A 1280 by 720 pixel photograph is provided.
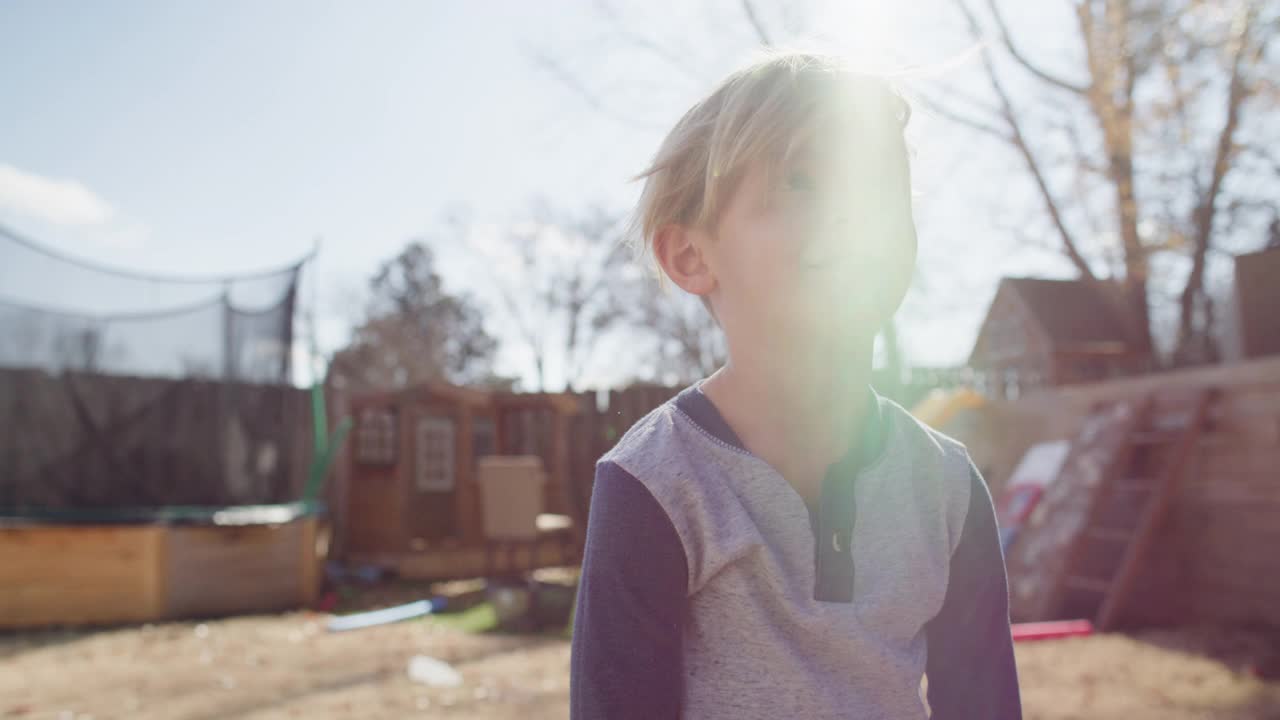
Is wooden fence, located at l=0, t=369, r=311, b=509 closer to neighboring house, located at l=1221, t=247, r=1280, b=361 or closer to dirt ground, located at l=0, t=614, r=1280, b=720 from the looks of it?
dirt ground, located at l=0, t=614, r=1280, b=720

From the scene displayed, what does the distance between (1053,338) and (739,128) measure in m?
21.4

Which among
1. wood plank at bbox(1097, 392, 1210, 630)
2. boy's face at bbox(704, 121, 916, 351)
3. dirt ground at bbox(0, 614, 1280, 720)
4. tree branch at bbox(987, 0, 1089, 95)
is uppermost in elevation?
tree branch at bbox(987, 0, 1089, 95)

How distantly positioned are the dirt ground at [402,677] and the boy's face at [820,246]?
3.10 metres

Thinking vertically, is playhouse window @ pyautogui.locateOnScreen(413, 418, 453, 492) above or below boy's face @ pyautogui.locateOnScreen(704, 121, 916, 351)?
below

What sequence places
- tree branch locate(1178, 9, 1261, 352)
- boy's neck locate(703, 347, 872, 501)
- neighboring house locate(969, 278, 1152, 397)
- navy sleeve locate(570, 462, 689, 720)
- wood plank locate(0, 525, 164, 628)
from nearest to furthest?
navy sleeve locate(570, 462, 689, 720) < boy's neck locate(703, 347, 872, 501) < wood plank locate(0, 525, 164, 628) < tree branch locate(1178, 9, 1261, 352) < neighboring house locate(969, 278, 1152, 397)

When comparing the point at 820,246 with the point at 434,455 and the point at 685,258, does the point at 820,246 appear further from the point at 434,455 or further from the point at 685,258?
the point at 434,455

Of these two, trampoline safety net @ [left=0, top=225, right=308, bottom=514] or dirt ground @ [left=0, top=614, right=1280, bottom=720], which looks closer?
dirt ground @ [left=0, top=614, right=1280, bottom=720]

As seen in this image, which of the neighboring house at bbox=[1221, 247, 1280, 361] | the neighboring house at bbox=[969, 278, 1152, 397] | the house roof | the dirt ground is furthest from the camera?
the house roof

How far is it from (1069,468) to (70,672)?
617 centimetres

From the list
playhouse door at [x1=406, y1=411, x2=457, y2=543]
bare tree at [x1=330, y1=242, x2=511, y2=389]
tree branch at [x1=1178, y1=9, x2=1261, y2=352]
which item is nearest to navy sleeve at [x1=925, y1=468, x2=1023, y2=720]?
playhouse door at [x1=406, y1=411, x2=457, y2=543]

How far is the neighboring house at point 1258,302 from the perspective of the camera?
6113 mm

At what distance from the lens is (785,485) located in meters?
0.92

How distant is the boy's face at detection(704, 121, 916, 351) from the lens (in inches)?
35.6

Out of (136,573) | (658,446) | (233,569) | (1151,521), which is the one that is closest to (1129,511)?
(1151,521)
